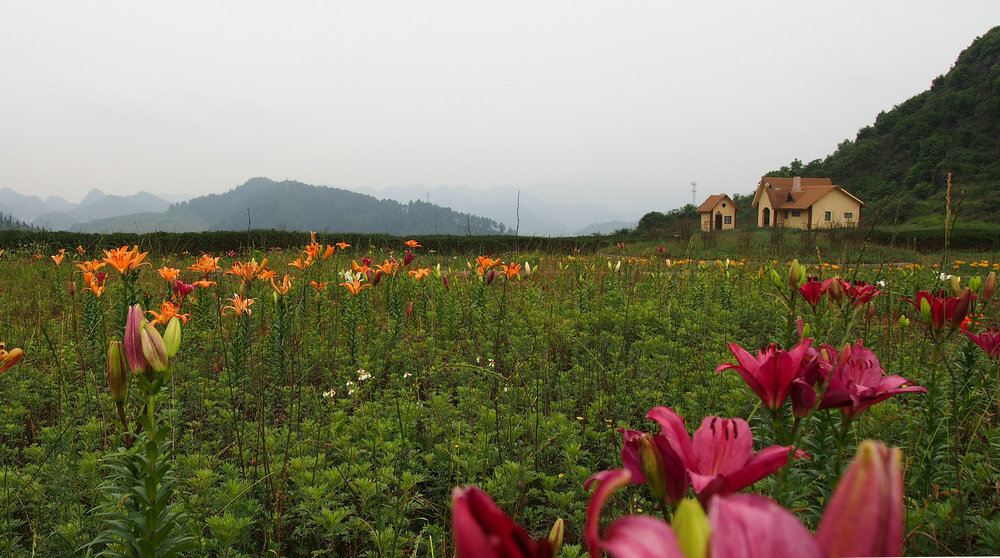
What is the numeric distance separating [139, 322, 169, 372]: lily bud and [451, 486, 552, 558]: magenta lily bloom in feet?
3.65

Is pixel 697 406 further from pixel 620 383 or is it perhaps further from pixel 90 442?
pixel 90 442

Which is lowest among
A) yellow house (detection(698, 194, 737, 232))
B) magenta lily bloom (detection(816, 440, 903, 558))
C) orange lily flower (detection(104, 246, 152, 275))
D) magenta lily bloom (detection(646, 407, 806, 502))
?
magenta lily bloom (detection(646, 407, 806, 502))

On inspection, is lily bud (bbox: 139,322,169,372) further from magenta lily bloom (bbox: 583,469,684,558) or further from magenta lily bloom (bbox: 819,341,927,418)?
magenta lily bloom (bbox: 819,341,927,418)

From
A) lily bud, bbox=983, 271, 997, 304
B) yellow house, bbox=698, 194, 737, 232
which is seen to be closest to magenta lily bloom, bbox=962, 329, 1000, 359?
lily bud, bbox=983, 271, 997, 304

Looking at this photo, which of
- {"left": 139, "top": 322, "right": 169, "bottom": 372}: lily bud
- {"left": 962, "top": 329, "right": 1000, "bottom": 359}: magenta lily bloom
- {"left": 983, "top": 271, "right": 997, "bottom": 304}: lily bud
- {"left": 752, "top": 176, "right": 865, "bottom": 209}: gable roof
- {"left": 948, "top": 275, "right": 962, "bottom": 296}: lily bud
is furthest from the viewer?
{"left": 752, "top": 176, "right": 865, "bottom": 209}: gable roof

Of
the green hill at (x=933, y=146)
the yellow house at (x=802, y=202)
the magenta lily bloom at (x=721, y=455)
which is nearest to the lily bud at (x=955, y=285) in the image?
the magenta lily bloom at (x=721, y=455)

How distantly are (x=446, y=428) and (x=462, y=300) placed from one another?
2782 millimetres

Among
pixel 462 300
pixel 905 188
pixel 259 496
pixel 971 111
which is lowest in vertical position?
pixel 259 496

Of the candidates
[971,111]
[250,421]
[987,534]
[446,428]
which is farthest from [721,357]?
[971,111]

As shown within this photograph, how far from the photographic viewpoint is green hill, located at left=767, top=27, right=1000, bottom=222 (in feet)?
121

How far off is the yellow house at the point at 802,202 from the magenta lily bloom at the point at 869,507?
115 feet

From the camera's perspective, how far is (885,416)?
2510 millimetres

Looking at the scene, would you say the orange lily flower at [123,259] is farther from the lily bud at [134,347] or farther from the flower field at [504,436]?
the lily bud at [134,347]

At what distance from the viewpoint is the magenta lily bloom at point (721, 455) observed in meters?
0.55
